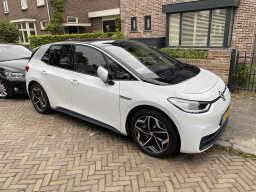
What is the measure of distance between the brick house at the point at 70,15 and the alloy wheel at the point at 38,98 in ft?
50.6

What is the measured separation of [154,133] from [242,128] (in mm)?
1982

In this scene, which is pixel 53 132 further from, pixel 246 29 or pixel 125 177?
pixel 246 29

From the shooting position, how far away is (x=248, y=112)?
14.5 ft

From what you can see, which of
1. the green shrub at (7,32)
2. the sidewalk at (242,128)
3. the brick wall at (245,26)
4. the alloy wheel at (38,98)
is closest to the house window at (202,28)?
the brick wall at (245,26)

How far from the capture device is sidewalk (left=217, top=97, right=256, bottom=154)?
10.7 ft

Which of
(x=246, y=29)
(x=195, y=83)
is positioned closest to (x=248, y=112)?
(x=195, y=83)

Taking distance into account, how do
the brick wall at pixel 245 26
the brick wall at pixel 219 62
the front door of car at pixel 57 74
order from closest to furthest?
the front door of car at pixel 57 74, the brick wall at pixel 219 62, the brick wall at pixel 245 26

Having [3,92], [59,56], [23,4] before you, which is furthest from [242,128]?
[23,4]

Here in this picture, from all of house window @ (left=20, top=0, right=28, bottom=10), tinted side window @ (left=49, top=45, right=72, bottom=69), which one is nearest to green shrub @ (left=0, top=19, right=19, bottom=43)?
house window @ (left=20, top=0, right=28, bottom=10)

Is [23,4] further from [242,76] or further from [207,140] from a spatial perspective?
[207,140]

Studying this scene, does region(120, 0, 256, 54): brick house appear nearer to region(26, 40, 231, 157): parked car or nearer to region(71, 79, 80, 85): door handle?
region(26, 40, 231, 157): parked car

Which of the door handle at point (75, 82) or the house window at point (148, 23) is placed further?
the house window at point (148, 23)

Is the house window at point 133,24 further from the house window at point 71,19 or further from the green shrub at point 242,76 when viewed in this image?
the green shrub at point 242,76

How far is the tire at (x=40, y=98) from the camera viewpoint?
4411mm
